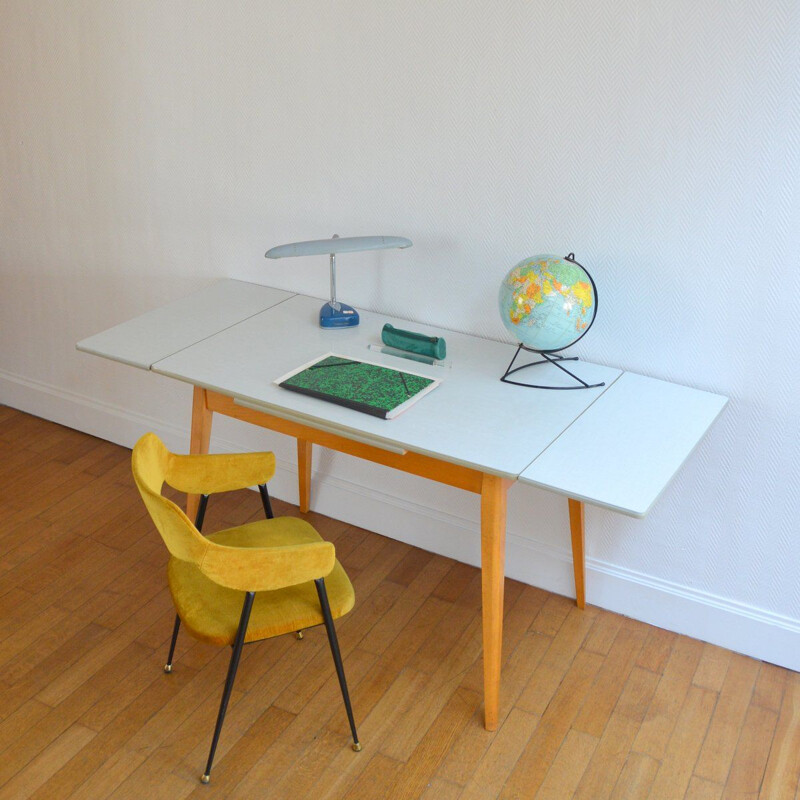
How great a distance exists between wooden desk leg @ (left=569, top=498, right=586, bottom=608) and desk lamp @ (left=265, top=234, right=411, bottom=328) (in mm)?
813

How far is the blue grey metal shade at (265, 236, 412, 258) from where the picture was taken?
2496 mm

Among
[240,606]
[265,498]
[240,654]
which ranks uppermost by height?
[265,498]

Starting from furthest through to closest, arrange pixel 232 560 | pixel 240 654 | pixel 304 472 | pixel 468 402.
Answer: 1. pixel 304 472
2. pixel 468 402
3. pixel 240 654
4. pixel 232 560

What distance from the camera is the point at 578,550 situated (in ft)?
8.70

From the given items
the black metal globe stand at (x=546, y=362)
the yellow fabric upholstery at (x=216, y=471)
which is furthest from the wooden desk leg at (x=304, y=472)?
the black metal globe stand at (x=546, y=362)

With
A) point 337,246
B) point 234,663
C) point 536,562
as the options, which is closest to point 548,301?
point 337,246

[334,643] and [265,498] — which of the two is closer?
[334,643]

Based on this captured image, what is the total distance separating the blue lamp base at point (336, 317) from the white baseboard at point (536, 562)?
2.05 feet

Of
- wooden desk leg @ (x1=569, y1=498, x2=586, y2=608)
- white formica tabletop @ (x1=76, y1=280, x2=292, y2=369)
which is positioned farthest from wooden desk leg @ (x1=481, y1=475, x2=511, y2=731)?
white formica tabletop @ (x1=76, y1=280, x2=292, y2=369)

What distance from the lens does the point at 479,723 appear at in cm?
233

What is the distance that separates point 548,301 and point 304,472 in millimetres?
1199

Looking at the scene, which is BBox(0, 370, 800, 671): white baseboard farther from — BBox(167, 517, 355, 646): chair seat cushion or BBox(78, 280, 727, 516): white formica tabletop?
BBox(167, 517, 355, 646): chair seat cushion

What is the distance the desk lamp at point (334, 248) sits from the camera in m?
2.50

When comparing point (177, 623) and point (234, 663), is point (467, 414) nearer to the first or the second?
point (234, 663)
